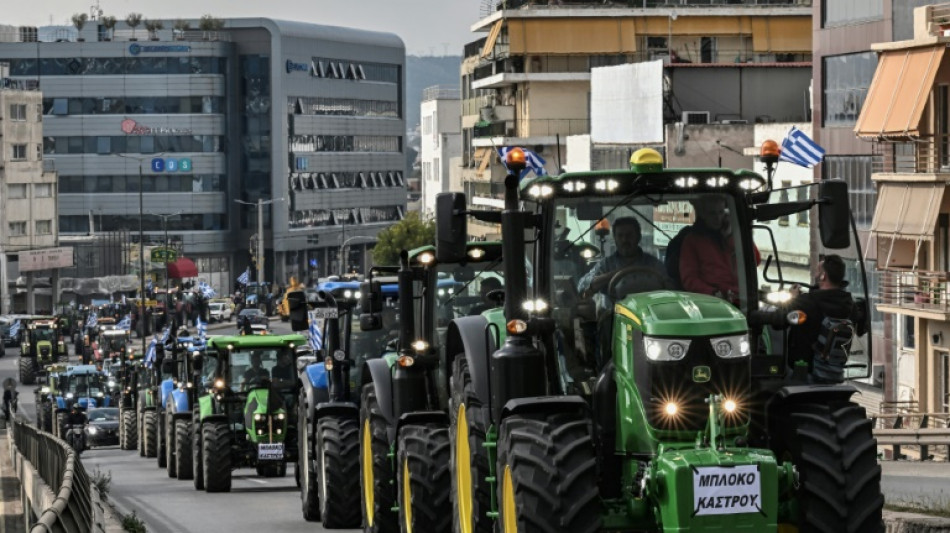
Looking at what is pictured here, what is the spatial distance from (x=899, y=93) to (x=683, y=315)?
36.9 meters

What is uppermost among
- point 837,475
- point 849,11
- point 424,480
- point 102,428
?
point 849,11

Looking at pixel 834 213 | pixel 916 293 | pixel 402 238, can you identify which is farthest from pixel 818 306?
pixel 402 238

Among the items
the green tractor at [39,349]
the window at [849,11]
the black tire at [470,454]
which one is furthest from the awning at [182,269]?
the black tire at [470,454]

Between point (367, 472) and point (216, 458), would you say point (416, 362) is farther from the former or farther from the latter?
point (216, 458)

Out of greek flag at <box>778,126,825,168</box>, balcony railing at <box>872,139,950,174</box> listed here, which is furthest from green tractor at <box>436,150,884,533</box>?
balcony railing at <box>872,139,950,174</box>

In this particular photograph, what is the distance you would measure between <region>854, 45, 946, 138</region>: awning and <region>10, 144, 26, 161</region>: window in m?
106

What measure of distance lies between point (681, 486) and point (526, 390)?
6.26ft

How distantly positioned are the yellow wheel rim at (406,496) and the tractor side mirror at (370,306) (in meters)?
4.05

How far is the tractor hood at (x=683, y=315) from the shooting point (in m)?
13.9

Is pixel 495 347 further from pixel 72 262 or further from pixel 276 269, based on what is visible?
pixel 276 269

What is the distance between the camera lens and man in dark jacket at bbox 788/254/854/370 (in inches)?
615

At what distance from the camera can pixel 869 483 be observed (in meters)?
13.8

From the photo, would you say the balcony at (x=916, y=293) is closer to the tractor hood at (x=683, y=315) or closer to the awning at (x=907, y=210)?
the awning at (x=907, y=210)

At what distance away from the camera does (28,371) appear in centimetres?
10431
